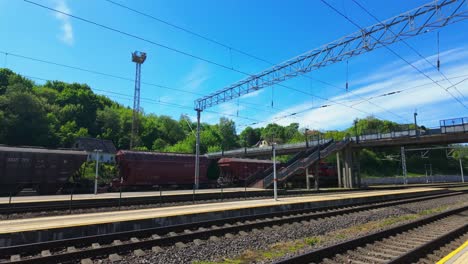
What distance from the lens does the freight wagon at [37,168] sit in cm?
2238

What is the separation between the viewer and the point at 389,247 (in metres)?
8.47

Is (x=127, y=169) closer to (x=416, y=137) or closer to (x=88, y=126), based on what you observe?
(x=416, y=137)

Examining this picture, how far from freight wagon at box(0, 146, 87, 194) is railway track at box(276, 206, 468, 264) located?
24044mm

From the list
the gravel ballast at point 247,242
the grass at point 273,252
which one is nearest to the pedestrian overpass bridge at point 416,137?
the gravel ballast at point 247,242

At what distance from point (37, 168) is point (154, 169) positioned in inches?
398

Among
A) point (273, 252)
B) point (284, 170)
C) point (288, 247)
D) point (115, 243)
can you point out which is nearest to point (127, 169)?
point (284, 170)

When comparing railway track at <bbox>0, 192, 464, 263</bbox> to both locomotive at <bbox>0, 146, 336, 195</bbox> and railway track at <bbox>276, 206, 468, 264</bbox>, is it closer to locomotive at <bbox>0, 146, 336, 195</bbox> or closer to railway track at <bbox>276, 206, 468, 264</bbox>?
railway track at <bbox>276, 206, 468, 264</bbox>

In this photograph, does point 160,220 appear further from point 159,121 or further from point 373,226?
point 159,121

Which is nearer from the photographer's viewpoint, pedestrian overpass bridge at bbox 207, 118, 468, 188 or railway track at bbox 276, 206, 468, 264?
railway track at bbox 276, 206, 468, 264

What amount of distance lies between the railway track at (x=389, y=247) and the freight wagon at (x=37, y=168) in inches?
947

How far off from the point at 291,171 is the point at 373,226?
25.6 m

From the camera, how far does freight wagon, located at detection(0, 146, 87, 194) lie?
22.4 metres

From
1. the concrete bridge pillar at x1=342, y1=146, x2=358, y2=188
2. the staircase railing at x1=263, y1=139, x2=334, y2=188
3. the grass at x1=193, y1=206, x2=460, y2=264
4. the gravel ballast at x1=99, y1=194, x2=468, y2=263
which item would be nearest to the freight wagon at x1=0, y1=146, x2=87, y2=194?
the staircase railing at x1=263, y1=139, x2=334, y2=188

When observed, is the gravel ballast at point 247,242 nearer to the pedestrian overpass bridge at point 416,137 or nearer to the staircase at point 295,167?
the staircase at point 295,167
